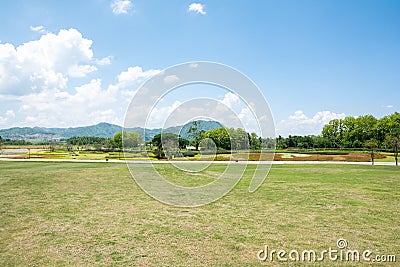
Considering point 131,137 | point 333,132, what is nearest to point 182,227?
point 131,137

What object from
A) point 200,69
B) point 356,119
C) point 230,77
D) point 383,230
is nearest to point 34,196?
point 200,69

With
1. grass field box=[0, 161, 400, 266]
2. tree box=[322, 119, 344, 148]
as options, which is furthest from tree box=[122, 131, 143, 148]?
tree box=[322, 119, 344, 148]

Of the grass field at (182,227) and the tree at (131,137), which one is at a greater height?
the tree at (131,137)

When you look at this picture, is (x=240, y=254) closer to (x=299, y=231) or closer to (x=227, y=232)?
(x=227, y=232)

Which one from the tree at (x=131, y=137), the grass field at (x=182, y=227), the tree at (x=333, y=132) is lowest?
the grass field at (x=182, y=227)

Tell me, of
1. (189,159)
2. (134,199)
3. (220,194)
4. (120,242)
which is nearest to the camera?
(120,242)

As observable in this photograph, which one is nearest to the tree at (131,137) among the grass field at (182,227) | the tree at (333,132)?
the grass field at (182,227)

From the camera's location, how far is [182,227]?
823cm

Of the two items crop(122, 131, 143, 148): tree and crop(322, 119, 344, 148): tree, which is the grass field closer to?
crop(122, 131, 143, 148): tree

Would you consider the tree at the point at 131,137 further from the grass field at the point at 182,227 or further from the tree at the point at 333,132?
the tree at the point at 333,132

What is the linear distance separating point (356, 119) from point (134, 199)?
7963cm

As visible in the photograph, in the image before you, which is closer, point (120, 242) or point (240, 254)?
point (240, 254)

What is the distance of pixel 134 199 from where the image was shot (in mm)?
12320

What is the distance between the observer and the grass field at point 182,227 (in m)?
6.14
